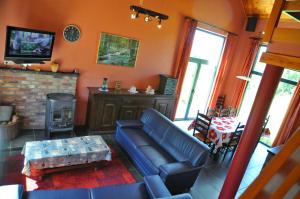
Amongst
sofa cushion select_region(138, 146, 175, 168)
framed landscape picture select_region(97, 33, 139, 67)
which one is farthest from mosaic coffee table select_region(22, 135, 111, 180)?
framed landscape picture select_region(97, 33, 139, 67)

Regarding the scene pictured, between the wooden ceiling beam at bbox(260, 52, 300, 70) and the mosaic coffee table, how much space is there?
300cm

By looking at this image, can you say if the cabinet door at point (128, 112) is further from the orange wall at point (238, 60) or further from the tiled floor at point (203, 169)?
the orange wall at point (238, 60)

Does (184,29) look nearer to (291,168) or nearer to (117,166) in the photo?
(117,166)

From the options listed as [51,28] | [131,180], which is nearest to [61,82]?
[51,28]

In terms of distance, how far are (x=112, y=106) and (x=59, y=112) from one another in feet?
3.92

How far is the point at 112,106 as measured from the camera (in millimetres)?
5359

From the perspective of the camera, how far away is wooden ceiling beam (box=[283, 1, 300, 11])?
1.96 meters

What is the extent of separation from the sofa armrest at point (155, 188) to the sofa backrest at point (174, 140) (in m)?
0.91

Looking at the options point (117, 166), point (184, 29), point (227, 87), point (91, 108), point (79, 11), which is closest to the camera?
point (117, 166)

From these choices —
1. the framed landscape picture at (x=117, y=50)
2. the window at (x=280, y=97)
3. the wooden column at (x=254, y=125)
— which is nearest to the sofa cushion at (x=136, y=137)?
the framed landscape picture at (x=117, y=50)

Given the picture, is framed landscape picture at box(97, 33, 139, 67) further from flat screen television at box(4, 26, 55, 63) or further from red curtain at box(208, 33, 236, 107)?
red curtain at box(208, 33, 236, 107)

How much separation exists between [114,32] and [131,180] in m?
3.36

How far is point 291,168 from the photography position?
1.09 m

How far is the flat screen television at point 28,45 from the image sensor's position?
3.84 m
